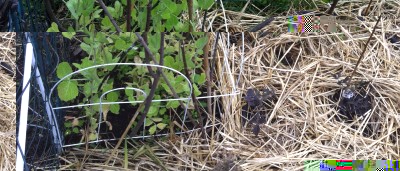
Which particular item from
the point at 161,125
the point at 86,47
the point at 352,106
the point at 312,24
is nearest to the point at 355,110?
the point at 352,106

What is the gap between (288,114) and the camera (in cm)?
172

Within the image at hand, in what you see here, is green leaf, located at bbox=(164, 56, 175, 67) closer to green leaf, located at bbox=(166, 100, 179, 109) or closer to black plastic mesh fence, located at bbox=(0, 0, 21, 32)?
green leaf, located at bbox=(166, 100, 179, 109)

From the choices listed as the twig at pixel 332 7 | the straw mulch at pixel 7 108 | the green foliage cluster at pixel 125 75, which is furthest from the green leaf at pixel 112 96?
the twig at pixel 332 7

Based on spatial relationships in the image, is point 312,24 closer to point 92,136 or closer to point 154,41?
point 154,41

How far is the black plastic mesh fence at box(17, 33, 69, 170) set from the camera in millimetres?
1421

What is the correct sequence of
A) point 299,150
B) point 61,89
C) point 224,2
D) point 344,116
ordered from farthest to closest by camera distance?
point 224,2, point 344,116, point 299,150, point 61,89

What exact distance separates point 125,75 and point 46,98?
10.0 inches

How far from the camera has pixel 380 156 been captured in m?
1.69

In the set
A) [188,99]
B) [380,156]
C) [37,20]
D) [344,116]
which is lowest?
[380,156]

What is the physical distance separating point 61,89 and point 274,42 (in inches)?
31.2

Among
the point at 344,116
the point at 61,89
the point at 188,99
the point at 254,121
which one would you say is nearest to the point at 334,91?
the point at 344,116

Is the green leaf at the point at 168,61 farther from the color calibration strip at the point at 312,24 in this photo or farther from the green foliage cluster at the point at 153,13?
the color calibration strip at the point at 312,24

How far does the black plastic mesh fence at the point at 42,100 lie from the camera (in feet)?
4.66

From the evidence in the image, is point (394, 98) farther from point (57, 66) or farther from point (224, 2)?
point (57, 66)
